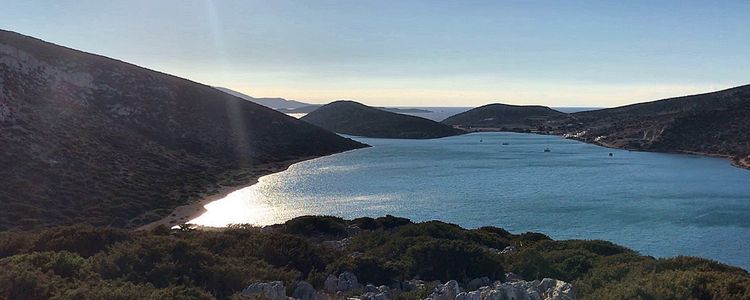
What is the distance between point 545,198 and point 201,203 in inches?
1433

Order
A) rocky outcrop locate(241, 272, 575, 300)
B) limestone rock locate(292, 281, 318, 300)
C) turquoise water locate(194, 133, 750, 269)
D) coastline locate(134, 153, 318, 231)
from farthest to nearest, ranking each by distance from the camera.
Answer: coastline locate(134, 153, 318, 231), turquoise water locate(194, 133, 750, 269), limestone rock locate(292, 281, 318, 300), rocky outcrop locate(241, 272, 575, 300)

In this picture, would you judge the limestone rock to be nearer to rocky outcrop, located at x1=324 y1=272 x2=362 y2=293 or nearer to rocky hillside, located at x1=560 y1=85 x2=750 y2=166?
rocky outcrop, located at x1=324 y1=272 x2=362 y2=293

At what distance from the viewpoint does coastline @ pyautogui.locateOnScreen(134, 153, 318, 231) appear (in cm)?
4387

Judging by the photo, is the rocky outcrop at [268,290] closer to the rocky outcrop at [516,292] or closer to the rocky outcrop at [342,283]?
the rocky outcrop at [342,283]

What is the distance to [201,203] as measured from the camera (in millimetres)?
54125

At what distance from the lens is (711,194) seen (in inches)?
2400

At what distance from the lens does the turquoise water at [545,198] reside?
41250mm

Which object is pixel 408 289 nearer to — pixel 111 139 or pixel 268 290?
pixel 268 290

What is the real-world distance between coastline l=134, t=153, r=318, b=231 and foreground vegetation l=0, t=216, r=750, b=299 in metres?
23.1

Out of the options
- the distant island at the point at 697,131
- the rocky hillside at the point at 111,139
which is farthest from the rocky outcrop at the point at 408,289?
the distant island at the point at 697,131

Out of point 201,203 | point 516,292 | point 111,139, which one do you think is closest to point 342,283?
point 516,292

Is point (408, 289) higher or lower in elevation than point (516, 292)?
lower

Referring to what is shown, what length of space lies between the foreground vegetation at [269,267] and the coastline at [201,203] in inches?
911

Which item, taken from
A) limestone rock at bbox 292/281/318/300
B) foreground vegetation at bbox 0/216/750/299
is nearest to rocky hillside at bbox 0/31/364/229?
foreground vegetation at bbox 0/216/750/299
